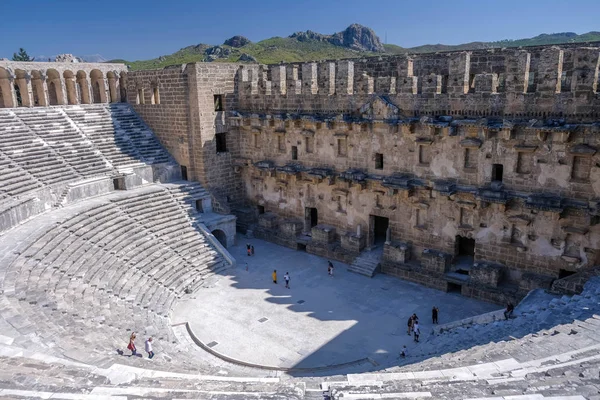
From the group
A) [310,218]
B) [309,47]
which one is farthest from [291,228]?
[309,47]

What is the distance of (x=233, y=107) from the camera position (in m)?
23.0

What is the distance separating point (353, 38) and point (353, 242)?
55148 mm

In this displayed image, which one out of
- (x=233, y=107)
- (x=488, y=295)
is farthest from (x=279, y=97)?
(x=488, y=295)

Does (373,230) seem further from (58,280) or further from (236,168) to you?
(58,280)

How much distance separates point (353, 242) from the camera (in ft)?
63.8

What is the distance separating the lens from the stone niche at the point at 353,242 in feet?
63.5

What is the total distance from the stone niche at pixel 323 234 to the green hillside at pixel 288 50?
37406 millimetres

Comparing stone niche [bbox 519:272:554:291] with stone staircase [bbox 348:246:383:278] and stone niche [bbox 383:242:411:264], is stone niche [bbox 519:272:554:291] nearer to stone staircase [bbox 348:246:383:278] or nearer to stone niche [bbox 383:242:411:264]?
stone niche [bbox 383:242:411:264]

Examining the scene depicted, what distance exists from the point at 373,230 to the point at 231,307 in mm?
6905

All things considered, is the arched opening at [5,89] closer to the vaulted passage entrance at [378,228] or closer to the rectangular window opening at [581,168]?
the vaulted passage entrance at [378,228]

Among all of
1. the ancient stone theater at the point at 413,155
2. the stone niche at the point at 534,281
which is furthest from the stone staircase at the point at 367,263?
the stone niche at the point at 534,281

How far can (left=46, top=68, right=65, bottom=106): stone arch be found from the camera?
2288 cm

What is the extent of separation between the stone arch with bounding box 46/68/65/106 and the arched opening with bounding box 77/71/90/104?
0.93m

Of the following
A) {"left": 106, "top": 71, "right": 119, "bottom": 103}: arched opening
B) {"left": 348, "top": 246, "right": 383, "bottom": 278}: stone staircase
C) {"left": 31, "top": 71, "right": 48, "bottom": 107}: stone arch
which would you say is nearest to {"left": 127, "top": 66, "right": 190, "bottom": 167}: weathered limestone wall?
{"left": 106, "top": 71, "right": 119, "bottom": 103}: arched opening
